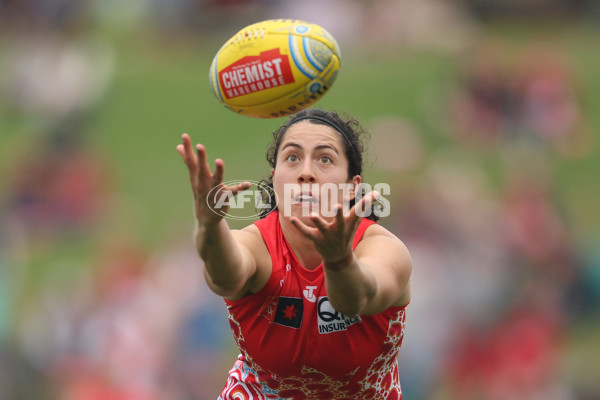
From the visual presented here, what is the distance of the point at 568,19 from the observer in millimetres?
13953

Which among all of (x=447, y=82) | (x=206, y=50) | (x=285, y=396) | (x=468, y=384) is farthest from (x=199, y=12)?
(x=285, y=396)

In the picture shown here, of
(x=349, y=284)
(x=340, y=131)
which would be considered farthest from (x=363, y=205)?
(x=340, y=131)

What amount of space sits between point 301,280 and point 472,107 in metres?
8.80

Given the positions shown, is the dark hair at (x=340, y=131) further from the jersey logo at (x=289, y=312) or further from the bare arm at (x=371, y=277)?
the jersey logo at (x=289, y=312)

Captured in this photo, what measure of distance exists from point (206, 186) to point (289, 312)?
796mm

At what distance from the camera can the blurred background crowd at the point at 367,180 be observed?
897cm

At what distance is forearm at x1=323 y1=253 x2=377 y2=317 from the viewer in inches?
117

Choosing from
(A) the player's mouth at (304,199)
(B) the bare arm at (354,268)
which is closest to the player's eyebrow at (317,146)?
(A) the player's mouth at (304,199)

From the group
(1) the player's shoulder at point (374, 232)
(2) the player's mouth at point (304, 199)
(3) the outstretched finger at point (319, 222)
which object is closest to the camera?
(3) the outstretched finger at point (319, 222)

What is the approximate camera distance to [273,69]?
390 cm

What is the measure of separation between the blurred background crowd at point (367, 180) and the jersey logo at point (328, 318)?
5285 millimetres

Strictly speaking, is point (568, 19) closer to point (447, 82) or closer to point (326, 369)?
point (447, 82)

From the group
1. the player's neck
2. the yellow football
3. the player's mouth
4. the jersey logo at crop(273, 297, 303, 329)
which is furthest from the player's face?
the jersey logo at crop(273, 297, 303, 329)

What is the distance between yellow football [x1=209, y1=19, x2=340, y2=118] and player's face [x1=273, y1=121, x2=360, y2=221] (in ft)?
0.78
